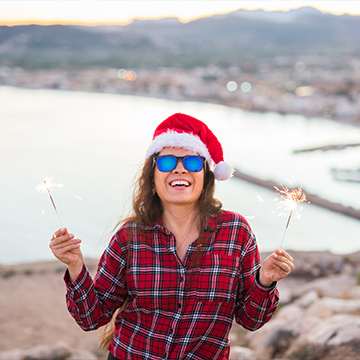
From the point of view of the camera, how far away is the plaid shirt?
1263 mm

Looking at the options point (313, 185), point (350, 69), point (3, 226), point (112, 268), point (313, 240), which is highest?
point (350, 69)

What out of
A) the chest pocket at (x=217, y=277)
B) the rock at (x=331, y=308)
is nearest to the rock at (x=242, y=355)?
the rock at (x=331, y=308)

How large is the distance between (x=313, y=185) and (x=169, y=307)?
835 cm

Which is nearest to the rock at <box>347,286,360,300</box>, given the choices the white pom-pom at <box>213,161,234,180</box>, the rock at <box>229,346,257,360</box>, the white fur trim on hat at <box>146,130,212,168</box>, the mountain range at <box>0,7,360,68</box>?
the rock at <box>229,346,257,360</box>

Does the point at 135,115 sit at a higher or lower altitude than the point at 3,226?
higher

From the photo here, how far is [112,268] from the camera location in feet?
4.32

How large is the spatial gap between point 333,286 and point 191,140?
12.3 feet

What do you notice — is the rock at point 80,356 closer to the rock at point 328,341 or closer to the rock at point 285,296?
the rock at point 328,341

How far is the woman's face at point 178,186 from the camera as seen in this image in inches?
52.6

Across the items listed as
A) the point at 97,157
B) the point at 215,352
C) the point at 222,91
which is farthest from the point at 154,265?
the point at 222,91

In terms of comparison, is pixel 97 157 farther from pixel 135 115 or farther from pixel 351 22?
pixel 351 22

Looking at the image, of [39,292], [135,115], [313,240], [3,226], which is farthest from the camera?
[135,115]

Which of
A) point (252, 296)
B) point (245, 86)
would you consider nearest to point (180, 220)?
point (252, 296)

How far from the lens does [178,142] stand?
138cm
